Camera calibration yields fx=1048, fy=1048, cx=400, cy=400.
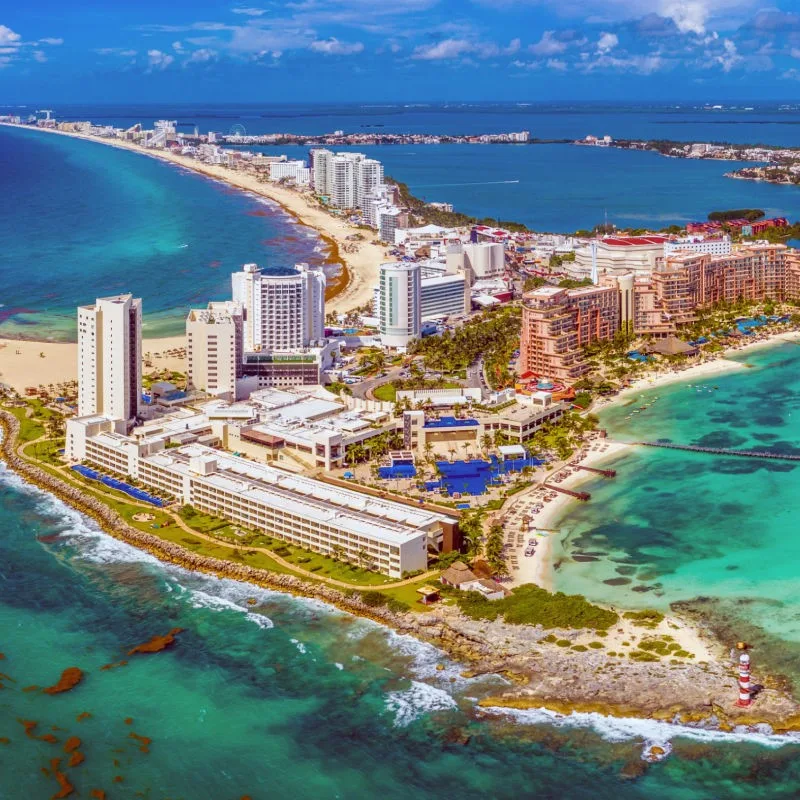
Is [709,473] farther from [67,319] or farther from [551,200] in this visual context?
[551,200]

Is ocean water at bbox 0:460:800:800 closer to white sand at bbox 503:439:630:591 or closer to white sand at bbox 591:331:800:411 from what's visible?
white sand at bbox 503:439:630:591

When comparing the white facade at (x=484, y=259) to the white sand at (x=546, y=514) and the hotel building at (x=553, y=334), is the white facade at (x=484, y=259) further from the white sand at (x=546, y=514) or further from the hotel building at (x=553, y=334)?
the white sand at (x=546, y=514)

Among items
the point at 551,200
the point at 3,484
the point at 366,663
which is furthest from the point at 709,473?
the point at 551,200

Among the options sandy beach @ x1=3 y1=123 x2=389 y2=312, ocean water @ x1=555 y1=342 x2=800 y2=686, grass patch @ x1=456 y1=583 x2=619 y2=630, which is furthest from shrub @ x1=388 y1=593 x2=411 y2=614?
sandy beach @ x1=3 y1=123 x2=389 y2=312

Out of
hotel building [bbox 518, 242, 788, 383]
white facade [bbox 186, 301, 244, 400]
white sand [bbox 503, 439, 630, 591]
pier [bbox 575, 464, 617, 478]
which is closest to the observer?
white sand [bbox 503, 439, 630, 591]

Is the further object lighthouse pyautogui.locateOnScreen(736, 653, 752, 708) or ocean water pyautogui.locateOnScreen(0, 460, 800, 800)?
lighthouse pyautogui.locateOnScreen(736, 653, 752, 708)

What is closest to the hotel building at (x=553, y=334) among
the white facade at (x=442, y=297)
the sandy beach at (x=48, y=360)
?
the white facade at (x=442, y=297)

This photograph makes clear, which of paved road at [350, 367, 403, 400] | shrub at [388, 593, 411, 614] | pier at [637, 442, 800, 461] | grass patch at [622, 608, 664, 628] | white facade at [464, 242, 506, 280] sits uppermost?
white facade at [464, 242, 506, 280]

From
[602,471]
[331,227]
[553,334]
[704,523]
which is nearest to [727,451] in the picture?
[602,471]
